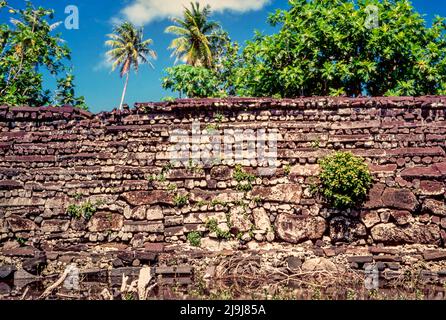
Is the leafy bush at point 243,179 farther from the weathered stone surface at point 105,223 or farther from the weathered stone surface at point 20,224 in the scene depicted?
the weathered stone surface at point 20,224

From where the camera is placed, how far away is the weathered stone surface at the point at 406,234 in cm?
527

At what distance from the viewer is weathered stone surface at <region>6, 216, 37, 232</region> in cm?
568

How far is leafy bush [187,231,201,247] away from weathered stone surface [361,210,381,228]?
2661mm

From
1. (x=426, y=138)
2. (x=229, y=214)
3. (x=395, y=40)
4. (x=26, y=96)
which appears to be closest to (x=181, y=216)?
(x=229, y=214)

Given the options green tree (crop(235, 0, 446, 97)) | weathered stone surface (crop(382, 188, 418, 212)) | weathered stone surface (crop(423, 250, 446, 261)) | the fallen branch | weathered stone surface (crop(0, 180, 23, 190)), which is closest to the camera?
the fallen branch

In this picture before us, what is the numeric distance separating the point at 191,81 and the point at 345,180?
8.71 m

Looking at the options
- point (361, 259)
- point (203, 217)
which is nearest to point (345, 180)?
point (361, 259)

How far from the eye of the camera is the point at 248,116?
5.85 metres

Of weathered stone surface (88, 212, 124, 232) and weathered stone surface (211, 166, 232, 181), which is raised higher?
weathered stone surface (211, 166, 232, 181)

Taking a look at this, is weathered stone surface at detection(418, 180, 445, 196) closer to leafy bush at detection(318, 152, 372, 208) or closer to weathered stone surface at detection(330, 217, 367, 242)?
leafy bush at detection(318, 152, 372, 208)

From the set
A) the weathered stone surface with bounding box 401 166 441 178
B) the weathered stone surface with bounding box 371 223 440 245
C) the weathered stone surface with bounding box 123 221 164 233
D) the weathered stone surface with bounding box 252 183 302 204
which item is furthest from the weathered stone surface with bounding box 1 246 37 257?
the weathered stone surface with bounding box 401 166 441 178

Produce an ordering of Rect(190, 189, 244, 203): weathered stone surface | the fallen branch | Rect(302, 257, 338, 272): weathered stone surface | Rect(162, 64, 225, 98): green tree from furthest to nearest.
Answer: Rect(162, 64, 225, 98): green tree, Rect(190, 189, 244, 203): weathered stone surface, Rect(302, 257, 338, 272): weathered stone surface, the fallen branch

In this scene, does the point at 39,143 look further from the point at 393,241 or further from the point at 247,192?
the point at 393,241
